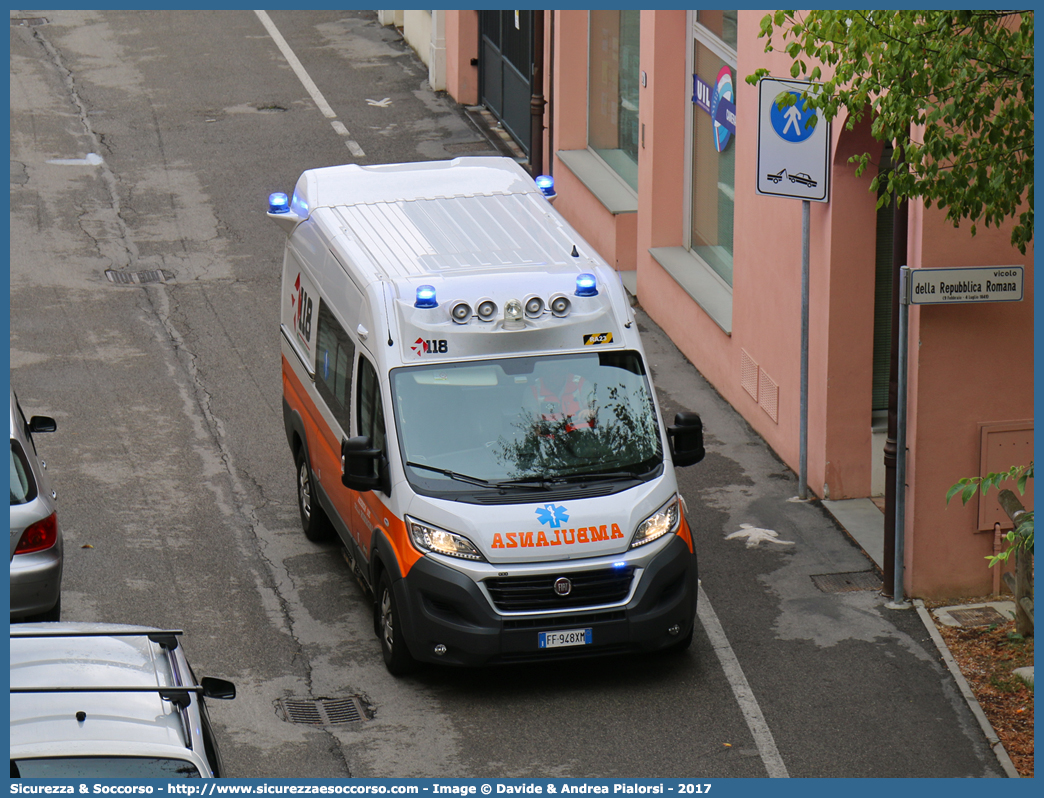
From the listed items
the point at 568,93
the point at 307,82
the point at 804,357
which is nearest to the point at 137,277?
the point at 568,93

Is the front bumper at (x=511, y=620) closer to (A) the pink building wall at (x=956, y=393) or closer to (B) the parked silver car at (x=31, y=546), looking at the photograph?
(B) the parked silver car at (x=31, y=546)

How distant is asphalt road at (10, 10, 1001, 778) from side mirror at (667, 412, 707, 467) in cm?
144

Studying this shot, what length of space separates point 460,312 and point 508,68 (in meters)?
14.7

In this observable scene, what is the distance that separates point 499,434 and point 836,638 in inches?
119

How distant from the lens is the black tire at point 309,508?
41.9 feet

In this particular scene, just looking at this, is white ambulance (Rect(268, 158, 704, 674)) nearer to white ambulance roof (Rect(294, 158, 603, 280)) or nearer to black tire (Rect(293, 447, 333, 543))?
white ambulance roof (Rect(294, 158, 603, 280))

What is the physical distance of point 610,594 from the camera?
10227 millimetres

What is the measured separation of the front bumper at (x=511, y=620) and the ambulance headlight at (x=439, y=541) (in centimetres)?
9

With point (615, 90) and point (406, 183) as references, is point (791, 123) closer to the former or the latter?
point (406, 183)

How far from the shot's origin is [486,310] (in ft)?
34.3

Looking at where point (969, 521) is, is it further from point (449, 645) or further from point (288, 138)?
point (288, 138)

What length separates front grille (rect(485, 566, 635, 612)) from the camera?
33.0 ft

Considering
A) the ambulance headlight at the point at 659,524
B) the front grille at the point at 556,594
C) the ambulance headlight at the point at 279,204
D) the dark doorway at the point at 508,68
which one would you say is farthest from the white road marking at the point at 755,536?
the dark doorway at the point at 508,68

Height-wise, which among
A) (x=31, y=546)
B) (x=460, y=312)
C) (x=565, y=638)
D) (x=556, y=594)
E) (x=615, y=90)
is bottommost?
(x=565, y=638)
